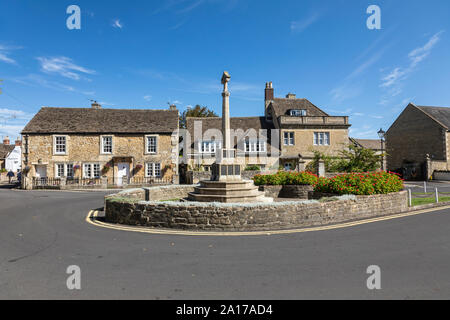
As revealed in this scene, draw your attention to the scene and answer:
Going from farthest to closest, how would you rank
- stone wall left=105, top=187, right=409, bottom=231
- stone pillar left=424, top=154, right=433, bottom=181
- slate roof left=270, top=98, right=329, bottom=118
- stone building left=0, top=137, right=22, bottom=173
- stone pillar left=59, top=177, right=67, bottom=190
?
stone building left=0, top=137, right=22, bottom=173 < slate roof left=270, top=98, right=329, bottom=118 < stone pillar left=424, top=154, right=433, bottom=181 < stone pillar left=59, top=177, right=67, bottom=190 < stone wall left=105, top=187, right=409, bottom=231

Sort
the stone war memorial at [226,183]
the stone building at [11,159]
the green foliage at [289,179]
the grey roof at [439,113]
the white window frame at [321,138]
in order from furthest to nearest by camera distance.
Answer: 1. the stone building at [11,159]
2. the grey roof at [439,113]
3. the white window frame at [321,138]
4. the green foliage at [289,179]
5. the stone war memorial at [226,183]

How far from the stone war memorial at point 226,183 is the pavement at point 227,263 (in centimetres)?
410

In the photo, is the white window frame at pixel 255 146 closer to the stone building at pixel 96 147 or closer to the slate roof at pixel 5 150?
the stone building at pixel 96 147

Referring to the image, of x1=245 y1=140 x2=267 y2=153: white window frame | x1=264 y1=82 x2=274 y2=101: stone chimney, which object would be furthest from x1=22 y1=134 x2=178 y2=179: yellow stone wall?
x1=264 y1=82 x2=274 y2=101: stone chimney

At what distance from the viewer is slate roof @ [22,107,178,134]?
26.6 meters

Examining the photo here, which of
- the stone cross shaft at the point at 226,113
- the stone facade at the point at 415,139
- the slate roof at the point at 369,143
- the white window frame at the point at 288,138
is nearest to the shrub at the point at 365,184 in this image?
the stone cross shaft at the point at 226,113

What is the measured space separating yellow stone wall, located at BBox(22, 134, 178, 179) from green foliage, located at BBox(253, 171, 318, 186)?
1321cm

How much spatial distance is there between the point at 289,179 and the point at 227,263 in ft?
41.9

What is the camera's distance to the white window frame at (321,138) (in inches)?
1176

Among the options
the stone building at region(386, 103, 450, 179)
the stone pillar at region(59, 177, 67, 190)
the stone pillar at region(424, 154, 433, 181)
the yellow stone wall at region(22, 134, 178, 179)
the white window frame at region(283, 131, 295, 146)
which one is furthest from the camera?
the stone building at region(386, 103, 450, 179)

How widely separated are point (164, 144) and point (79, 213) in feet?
57.2

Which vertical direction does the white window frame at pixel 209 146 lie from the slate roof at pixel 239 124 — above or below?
below

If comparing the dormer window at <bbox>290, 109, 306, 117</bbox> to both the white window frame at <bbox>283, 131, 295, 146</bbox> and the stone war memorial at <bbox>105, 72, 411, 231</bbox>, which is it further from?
the stone war memorial at <bbox>105, 72, 411, 231</bbox>
